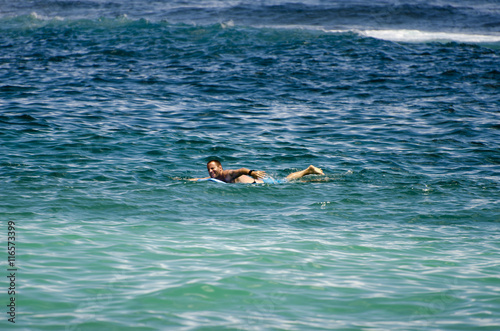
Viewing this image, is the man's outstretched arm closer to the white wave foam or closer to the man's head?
the man's head

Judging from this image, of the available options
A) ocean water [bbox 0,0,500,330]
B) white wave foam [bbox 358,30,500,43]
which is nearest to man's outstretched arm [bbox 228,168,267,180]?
ocean water [bbox 0,0,500,330]

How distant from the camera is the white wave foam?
29.3 m

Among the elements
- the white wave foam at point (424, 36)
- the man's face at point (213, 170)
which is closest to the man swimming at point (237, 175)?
the man's face at point (213, 170)

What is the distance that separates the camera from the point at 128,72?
23.2 metres

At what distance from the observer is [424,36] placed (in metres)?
30.2

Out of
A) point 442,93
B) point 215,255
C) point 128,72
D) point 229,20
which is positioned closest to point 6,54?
point 128,72

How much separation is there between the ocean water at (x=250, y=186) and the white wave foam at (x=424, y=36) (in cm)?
24

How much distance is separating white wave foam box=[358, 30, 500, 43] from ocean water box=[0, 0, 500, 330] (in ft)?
0.80

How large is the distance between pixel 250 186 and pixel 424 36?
70.6ft

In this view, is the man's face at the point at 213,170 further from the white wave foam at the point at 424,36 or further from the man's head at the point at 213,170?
the white wave foam at the point at 424,36

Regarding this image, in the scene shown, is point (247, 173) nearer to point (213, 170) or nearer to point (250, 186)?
point (250, 186)

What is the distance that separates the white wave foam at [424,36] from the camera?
29328 mm

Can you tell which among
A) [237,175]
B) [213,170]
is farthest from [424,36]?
[213,170]

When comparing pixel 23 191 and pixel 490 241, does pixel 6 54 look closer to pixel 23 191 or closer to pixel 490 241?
pixel 23 191
